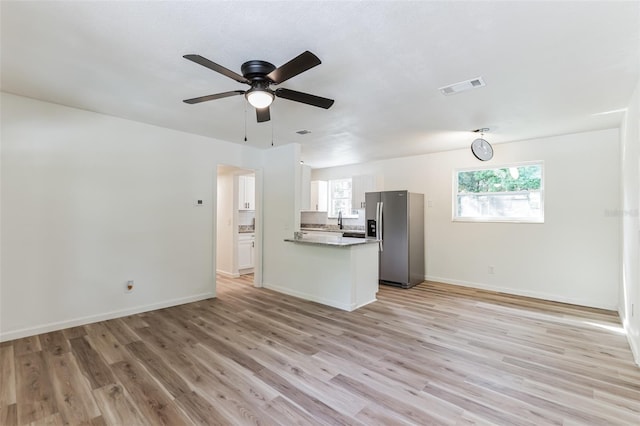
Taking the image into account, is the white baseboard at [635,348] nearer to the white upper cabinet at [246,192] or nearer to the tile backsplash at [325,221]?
the tile backsplash at [325,221]

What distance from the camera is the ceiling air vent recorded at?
8.87 feet

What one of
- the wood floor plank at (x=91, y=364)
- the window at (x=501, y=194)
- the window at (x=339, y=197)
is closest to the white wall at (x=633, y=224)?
the window at (x=501, y=194)

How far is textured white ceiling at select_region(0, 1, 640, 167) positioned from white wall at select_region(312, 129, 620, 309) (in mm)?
720

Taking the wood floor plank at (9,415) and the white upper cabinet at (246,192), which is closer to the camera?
the wood floor plank at (9,415)

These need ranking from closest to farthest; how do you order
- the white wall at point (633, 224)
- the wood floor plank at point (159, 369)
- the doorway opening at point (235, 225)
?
the wood floor plank at point (159, 369), the white wall at point (633, 224), the doorway opening at point (235, 225)

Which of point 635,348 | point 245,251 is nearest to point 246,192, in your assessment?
point 245,251

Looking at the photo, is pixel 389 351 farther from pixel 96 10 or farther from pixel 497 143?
pixel 497 143

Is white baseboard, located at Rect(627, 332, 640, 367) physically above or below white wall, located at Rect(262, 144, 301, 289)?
below

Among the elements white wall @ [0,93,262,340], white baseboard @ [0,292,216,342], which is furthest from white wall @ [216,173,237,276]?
white baseboard @ [0,292,216,342]

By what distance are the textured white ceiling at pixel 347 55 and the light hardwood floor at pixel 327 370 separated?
254cm

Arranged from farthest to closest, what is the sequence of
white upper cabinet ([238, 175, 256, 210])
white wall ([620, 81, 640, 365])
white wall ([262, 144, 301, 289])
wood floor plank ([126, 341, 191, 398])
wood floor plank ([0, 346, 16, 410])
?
white upper cabinet ([238, 175, 256, 210]) < white wall ([262, 144, 301, 289]) < white wall ([620, 81, 640, 365]) < wood floor plank ([126, 341, 191, 398]) < wood floor plank ([0, 346, 16, 410])

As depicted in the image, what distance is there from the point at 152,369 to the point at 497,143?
223 inches

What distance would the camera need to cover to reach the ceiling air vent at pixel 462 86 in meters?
2.70

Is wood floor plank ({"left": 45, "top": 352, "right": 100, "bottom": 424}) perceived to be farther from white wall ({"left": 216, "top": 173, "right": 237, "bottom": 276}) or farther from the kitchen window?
the kitchen window
